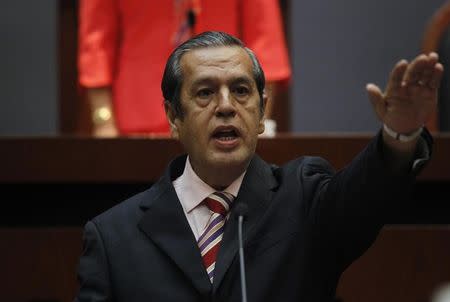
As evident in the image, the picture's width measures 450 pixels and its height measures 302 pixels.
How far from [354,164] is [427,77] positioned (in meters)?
0.24

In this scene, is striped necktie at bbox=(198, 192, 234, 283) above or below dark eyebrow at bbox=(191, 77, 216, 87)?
below

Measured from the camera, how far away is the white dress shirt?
1960mm

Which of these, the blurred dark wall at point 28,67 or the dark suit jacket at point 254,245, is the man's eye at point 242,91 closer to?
the dark suit jacket at point 254,245

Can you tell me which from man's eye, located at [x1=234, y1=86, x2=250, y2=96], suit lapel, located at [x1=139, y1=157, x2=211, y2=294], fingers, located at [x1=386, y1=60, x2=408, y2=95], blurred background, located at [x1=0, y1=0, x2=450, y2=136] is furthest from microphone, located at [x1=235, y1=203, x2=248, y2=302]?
blurred background, located at [x1=0, y1=0, x2=450, y2=136]

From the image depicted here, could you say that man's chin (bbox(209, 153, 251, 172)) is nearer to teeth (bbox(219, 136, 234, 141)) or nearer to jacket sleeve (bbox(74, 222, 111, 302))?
teeth (bbox(219, 136, 234, 141))

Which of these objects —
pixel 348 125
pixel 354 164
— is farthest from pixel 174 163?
pixel 348 125

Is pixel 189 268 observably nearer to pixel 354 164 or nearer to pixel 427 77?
pixel 354 164

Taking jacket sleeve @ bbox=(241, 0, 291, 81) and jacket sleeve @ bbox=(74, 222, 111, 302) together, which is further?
jacket sleeve @ bbox=(241, 0, 291, 81)

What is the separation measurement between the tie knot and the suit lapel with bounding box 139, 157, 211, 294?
2.3 inches

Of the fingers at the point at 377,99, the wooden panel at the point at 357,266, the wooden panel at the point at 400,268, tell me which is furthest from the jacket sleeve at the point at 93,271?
the wooden panel at the point at 400,268

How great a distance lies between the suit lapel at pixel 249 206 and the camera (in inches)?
72.9

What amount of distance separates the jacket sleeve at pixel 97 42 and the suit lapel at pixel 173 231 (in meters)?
1.62

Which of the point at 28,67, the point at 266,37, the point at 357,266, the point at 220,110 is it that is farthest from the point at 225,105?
the point at 28,67

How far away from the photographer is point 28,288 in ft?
9.47
